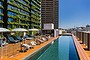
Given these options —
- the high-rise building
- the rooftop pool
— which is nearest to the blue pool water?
the rooftop pool

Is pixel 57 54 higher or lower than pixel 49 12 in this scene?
lower

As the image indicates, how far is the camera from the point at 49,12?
4309 inches

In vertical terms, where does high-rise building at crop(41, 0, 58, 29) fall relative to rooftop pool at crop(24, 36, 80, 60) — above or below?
above

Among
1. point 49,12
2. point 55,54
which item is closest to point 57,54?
point 55,54

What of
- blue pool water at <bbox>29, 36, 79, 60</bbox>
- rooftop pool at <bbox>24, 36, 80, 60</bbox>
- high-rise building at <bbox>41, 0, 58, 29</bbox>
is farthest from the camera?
high-rise building at <bbox>41, 0, 58, 29</bbox>

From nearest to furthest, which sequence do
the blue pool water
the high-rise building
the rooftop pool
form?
the rooftop pool → the blue pool water → the high-rise building

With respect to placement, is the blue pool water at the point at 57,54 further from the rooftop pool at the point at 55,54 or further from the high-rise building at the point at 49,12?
the high-rise building at the point at 49,12

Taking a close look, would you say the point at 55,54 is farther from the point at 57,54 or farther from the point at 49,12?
the point at 49,12

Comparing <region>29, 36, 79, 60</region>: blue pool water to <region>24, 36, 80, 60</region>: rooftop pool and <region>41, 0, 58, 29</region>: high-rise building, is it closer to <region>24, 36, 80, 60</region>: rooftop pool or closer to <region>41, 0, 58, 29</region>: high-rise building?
<region>24, 36, 80, 60</region>: rooftop pool

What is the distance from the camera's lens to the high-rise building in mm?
108438

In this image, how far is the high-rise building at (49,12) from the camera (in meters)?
108

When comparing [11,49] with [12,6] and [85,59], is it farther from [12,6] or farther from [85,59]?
[12,6]

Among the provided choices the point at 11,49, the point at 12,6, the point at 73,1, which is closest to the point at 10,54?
the point at 11,49

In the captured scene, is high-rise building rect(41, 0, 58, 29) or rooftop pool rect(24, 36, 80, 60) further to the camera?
high-rise building rect(41, 0, 58, 29)
